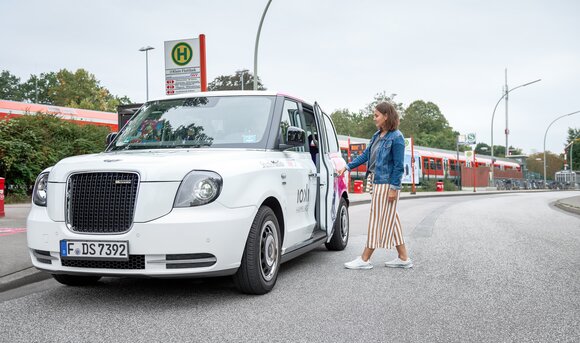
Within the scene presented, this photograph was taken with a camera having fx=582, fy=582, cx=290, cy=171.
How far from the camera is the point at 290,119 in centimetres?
617

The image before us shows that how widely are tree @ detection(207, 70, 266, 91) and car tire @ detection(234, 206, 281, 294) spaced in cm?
4266

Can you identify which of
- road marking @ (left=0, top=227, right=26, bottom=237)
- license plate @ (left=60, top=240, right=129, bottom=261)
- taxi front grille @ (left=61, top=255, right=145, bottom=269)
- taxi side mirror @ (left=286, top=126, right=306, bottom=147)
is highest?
taxi side mirror @ (left=286, top=126, right=306, bottom=147)

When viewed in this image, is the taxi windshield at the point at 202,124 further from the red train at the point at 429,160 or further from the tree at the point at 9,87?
the tree at the point at 9,87

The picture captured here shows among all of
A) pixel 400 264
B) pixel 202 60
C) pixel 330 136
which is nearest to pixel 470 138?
pixel 202 60

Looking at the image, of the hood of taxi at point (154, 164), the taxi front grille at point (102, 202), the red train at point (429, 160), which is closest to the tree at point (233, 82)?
the red train at point (429, 160)

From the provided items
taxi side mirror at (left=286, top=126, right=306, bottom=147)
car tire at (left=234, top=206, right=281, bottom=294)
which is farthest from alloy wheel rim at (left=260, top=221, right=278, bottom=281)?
taxi side mirror at (left=286, top=126, right=306, bottom=147)

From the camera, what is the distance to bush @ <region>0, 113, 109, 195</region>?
15.9m

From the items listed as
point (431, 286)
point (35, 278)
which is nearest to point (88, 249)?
point (35, 278)

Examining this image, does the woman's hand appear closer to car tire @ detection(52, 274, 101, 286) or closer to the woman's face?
the woman's face

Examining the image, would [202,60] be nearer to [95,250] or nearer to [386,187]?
[386,187]

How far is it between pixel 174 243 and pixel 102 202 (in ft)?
2.19

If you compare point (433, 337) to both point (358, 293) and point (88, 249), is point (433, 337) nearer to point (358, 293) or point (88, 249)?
point (358, 293)

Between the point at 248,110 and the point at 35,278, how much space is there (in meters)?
2.68

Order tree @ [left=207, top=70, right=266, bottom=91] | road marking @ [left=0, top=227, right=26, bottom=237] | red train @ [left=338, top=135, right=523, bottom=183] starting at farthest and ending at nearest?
tree @ [left=207, top=70, right=266, bottom=91]
red train @ [left=338, top=135, right=523, bottom=183]
road marking @ [left=0, top=227, right=26, bottom=237]
